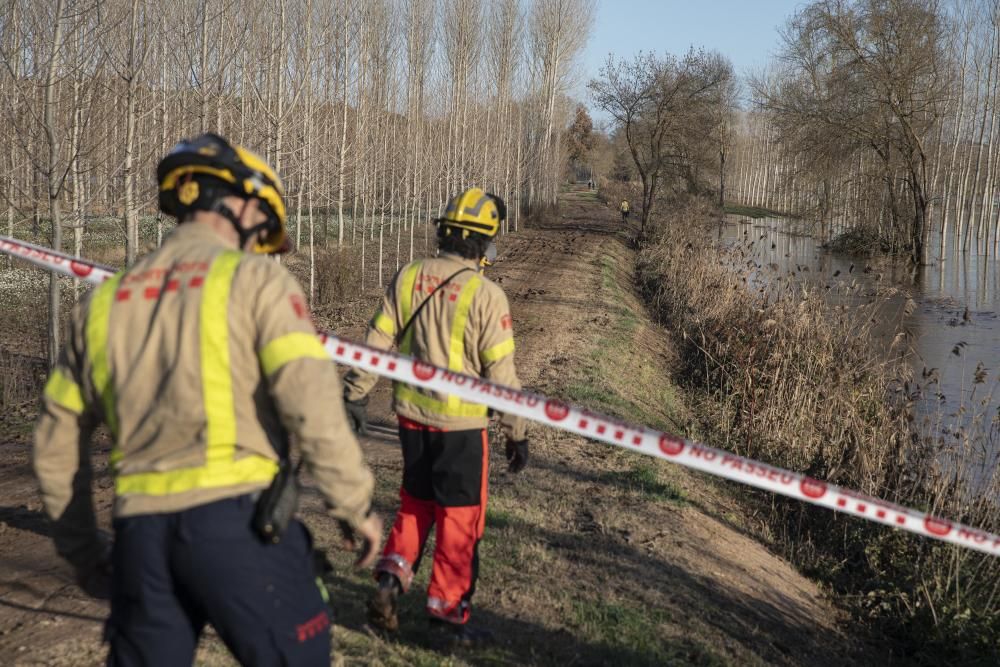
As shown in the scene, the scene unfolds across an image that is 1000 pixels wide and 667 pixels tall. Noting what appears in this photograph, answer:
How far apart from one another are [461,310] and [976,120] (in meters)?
49.2

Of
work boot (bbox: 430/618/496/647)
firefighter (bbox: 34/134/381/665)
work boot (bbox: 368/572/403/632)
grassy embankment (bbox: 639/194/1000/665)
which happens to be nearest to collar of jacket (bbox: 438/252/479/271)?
work boot (bbox: 368/572/403/632)

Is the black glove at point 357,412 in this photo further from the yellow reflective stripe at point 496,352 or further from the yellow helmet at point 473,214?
the yellow helmet at point 473,214

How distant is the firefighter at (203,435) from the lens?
217 centimetres

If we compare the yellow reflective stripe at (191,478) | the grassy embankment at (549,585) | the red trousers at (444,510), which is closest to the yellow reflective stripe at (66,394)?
the yellow reflective stripe at (191,478)

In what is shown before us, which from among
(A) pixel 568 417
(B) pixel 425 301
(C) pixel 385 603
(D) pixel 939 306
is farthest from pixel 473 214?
(D) pixel 939 306

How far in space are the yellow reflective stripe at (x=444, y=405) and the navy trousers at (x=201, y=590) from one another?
1815 millimetres

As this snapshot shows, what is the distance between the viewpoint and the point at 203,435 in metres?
2.22

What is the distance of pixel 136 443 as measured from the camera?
225 centimetres

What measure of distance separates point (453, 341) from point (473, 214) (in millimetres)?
604

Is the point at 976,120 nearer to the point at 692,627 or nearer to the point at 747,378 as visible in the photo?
the point at 747,378

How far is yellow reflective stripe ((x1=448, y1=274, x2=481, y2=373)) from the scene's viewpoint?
4113mm

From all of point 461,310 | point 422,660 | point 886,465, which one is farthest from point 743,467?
point 886,465

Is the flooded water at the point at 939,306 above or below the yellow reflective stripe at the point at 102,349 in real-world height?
below

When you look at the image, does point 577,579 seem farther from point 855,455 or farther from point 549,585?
point 855,455
